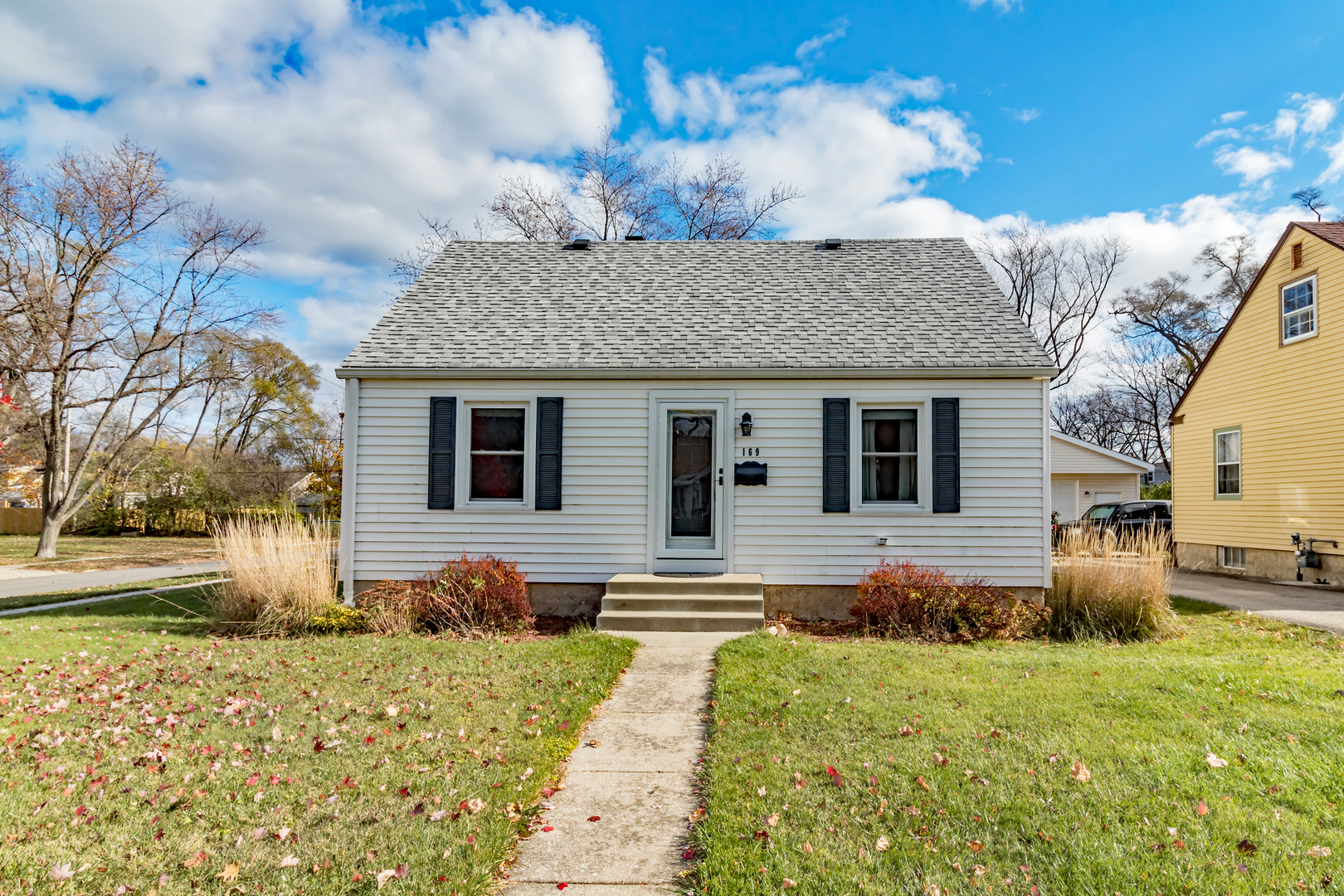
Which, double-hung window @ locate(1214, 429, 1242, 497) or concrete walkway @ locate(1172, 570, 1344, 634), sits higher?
double-hung window @ locate(1214, 429, 1242, 497)

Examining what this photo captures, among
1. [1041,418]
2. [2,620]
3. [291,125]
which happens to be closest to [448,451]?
[291,125]

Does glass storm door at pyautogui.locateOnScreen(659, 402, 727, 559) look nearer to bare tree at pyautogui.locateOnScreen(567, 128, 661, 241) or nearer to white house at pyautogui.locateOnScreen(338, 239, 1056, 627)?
white house at pyautogui.locateOnScreen(338, 239, 1056, 627)

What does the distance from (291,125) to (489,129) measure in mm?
2915

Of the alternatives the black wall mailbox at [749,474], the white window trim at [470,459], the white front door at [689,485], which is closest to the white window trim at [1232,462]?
the black wall mailbox at [749,474]

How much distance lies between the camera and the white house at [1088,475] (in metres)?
23.9

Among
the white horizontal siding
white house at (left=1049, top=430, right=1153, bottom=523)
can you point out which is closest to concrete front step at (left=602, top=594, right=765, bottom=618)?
the white horizontal siding

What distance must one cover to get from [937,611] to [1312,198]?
68.0 feet

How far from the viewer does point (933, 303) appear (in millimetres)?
10062

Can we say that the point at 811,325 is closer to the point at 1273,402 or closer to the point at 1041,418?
the point at 1041,418

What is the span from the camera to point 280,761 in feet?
12.9

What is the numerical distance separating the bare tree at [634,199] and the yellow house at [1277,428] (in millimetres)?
12051

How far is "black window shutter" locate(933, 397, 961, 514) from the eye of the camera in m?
8.73

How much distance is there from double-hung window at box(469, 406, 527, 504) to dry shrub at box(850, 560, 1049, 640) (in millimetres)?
4586

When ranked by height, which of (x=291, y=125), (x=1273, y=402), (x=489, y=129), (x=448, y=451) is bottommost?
(x=448, y=451)
